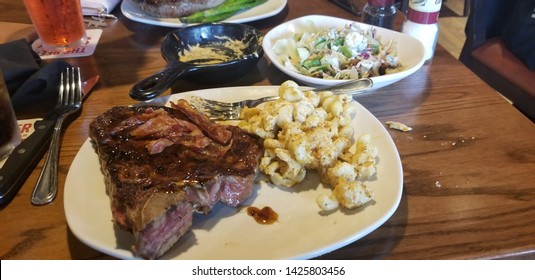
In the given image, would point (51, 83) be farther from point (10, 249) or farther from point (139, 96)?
point (10, 249)

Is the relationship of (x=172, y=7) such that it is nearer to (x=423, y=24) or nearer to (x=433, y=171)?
(x=423, y=24)

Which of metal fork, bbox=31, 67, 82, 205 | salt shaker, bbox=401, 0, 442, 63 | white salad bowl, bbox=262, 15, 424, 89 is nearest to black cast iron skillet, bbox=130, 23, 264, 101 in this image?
white salad bowl, bbox=262, 15, 424, 89

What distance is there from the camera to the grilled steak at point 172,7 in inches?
60.9

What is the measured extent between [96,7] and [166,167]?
1157mm

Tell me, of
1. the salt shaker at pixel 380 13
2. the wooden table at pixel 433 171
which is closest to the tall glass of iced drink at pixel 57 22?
the wooden table at pixel 433 171

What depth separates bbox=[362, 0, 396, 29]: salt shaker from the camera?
1.46 m

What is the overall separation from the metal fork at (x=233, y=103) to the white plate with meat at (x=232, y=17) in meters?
0.60

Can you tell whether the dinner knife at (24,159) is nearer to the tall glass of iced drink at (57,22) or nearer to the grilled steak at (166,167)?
the grilled steak at (166,167)

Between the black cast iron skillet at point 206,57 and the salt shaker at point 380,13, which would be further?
the salt shaker at point 380,13

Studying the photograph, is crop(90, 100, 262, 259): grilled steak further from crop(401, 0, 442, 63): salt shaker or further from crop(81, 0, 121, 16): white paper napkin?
crop(81, 0, 121, 16): white paper napkin

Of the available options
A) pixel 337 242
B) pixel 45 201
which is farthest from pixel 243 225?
pixel 45 201

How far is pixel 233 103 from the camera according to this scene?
106 cm

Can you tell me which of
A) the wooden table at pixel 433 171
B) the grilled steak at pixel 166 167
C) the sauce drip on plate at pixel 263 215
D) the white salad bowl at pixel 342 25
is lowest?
the wooden table at pixel 433 171
